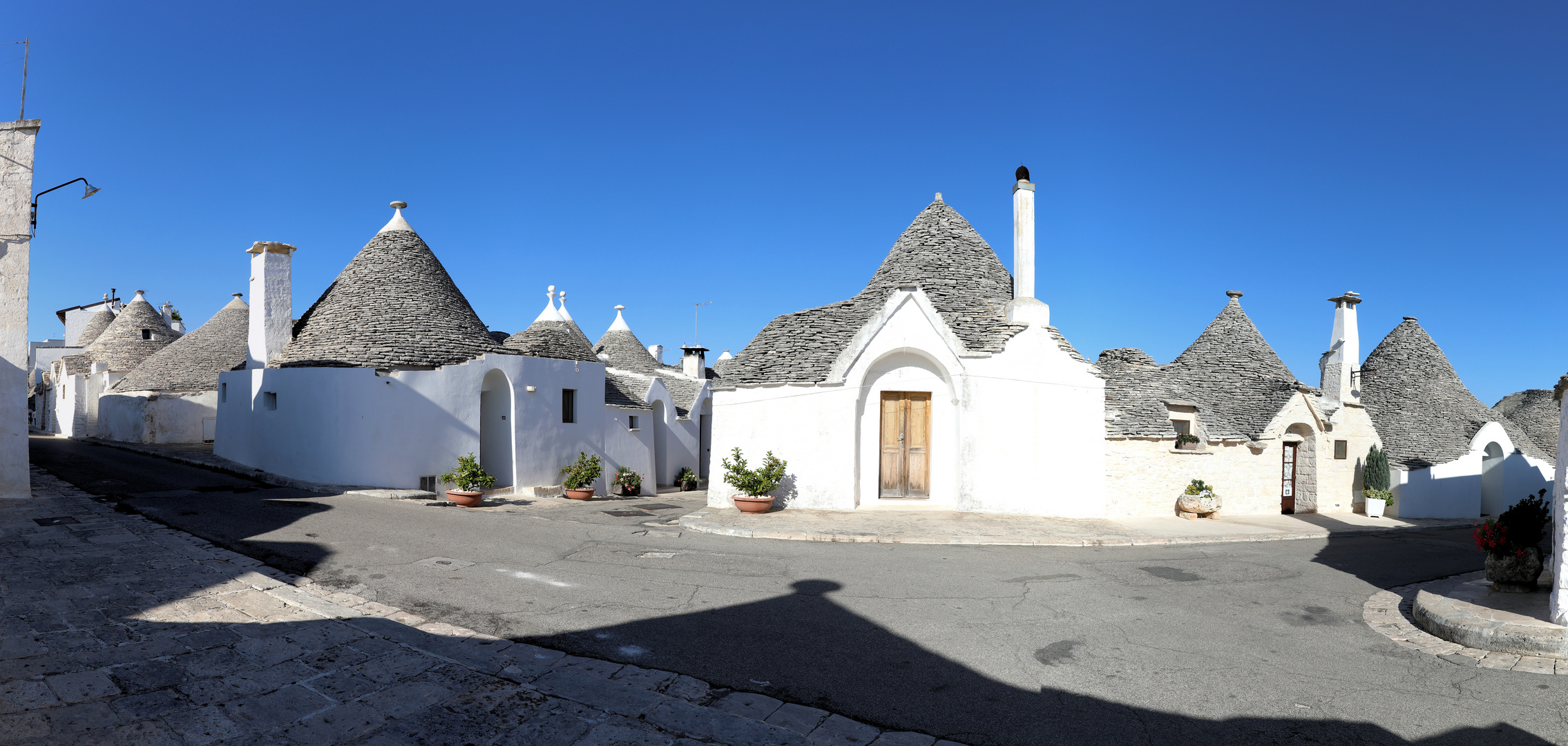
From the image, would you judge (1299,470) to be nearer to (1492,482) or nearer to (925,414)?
(1492,482)

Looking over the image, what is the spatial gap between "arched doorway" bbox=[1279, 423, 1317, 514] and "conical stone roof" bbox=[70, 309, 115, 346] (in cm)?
5300

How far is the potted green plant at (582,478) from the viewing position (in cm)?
1881

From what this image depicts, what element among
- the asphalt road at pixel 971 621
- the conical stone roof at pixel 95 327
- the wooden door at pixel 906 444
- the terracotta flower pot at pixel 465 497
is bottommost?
the terracotta flower pot at pixel 465 497

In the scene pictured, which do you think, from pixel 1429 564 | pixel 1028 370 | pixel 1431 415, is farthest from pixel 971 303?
pixel 1431 415

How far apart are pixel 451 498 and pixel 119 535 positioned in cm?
678

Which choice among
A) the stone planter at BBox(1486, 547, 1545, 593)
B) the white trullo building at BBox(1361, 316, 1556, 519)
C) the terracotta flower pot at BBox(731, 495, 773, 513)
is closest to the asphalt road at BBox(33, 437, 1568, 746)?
the stone planter at BBox(1486, 547, 1545, 593)

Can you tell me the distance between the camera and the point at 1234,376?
22109 mm

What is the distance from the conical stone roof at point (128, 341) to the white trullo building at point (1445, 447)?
152ft

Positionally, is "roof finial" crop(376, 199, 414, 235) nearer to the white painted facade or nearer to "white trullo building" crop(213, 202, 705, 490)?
"white trullo building" crop(213, 202, 705, 490)

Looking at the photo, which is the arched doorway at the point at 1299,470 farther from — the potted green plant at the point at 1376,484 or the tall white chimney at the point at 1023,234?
the tall white chimney at the point at 1023,234

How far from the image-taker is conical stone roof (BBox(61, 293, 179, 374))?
34.3 m

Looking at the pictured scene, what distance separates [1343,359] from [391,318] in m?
24.8

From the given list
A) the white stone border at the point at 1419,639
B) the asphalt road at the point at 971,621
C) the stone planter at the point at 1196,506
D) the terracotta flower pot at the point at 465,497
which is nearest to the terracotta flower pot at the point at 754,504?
the asphalt road at the point at 971,621

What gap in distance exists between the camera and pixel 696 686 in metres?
5.06
